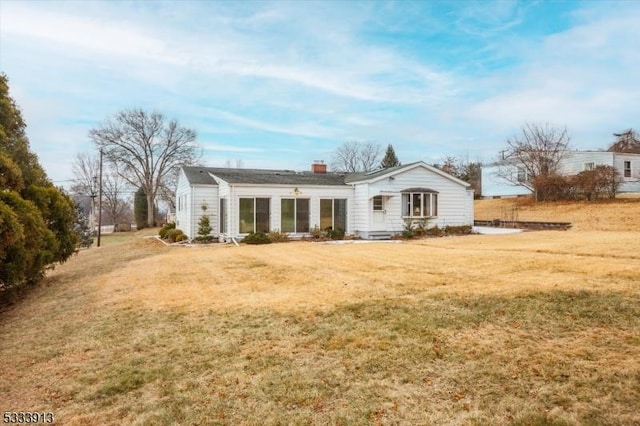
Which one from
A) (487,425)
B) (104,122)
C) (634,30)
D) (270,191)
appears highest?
(104,122)

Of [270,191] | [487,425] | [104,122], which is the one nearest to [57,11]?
[270,191]

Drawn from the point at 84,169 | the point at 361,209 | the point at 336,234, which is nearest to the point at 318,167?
the point at 361,209

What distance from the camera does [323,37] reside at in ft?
55.3

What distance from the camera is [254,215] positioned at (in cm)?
2006

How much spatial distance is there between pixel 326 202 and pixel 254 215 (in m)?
3.95

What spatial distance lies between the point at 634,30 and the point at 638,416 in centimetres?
938

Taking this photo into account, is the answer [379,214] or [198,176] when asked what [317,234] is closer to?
[379,214]

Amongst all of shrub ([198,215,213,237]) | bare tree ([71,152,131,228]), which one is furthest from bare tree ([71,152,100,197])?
shrub ([198,215,213,237])

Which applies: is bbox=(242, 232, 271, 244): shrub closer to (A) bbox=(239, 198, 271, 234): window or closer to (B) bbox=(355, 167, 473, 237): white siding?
(A) bbox=(239, 198, 271, 234): window

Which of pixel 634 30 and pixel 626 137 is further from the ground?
pixel 626 137

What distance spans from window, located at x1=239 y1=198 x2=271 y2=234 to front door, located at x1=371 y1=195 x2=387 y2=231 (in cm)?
550

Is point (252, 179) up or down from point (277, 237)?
up

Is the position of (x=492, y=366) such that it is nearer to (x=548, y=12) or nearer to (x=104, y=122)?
(x=548, y=12)

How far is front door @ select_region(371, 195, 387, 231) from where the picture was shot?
21.4 m
